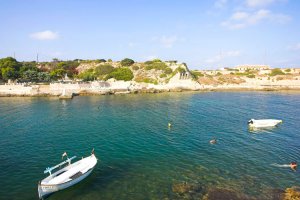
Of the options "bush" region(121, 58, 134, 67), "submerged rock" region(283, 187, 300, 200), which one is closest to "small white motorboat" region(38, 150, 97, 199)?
"submerged rock" region(283, 187, 300, 200)

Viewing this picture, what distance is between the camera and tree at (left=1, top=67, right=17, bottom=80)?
95125 millimetres

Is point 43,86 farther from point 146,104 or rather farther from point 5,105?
point 146,104

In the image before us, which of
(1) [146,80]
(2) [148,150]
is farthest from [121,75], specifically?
(2) [148,150]

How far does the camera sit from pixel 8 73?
3757 inches

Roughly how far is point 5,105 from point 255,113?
7101 centimetres

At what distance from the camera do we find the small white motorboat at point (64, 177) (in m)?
21.8

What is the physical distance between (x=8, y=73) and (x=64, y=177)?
293 feet

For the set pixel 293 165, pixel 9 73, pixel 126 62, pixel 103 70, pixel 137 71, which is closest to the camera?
pixel 293 165

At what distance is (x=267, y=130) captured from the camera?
45031 mm

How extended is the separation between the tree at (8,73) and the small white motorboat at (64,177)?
287ft

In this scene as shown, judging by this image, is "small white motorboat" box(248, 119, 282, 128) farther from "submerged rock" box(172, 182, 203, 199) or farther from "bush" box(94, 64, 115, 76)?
"bush" box(94, 64, 115, 76)

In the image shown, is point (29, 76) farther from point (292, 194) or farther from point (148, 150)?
point (292, 194)

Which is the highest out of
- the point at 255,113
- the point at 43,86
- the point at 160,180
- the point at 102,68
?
the point at 102,68

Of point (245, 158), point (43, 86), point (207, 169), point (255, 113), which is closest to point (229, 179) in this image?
point (207, 169)
